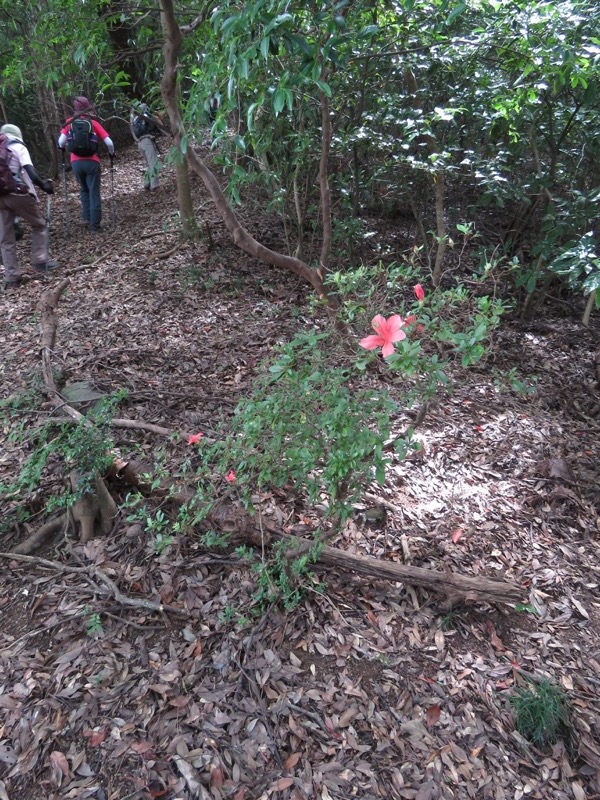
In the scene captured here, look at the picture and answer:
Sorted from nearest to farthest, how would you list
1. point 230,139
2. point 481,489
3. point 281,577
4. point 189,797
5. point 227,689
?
1. point 189,797
2. point 227,689
3. point 281,577
4. point 230,139
5. point 481,489

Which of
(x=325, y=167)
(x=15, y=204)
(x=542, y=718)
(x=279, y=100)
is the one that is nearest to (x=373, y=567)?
(x=542, y=718)

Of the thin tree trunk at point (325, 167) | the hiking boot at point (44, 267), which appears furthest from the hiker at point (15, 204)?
the thin tree trunk at point (325, 167)

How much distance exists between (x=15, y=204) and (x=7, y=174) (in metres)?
0.29

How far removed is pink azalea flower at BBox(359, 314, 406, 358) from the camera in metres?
1.55

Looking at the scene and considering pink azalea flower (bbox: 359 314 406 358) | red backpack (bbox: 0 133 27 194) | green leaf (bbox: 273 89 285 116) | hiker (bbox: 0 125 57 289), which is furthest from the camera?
hiker (bbox: 0 125 57 289)

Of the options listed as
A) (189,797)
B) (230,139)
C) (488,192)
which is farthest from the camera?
(488,192)

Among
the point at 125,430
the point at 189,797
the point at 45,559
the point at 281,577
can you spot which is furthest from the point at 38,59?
the point at 189,797

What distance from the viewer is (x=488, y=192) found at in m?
3.95

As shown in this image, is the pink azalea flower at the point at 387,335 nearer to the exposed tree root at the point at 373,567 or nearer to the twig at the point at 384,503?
the exposed tree root at the point at 373,567

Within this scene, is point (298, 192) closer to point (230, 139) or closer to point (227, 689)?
point (230, 139)

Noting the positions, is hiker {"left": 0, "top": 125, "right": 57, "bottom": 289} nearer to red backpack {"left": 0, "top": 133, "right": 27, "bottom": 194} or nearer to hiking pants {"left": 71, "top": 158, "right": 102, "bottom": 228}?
red backpack {"left": 0, "top": 133, "right": 27, "bottom": 194}

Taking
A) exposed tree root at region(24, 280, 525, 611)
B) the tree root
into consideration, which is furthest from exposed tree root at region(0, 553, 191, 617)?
the tree root

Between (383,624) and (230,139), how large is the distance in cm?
255

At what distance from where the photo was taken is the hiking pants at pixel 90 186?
6.23 m
